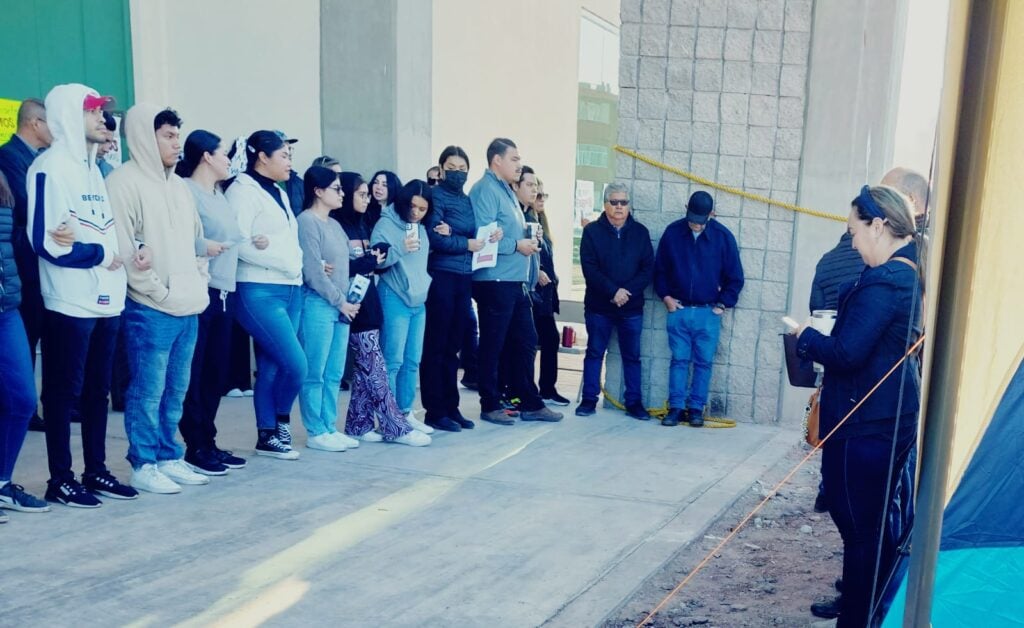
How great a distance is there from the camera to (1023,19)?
1912 millimetres

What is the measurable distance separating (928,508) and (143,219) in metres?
4.14

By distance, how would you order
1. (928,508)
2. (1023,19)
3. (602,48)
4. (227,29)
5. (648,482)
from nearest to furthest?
(1023,19) < (928,508) < (648,482) < (227,29) < (602,48)

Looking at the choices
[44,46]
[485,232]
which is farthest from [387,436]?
[44,46]

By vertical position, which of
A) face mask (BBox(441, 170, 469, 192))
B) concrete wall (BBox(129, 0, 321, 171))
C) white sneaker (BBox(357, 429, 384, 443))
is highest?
concrete wall (BBox(129, 0, 321, 171))

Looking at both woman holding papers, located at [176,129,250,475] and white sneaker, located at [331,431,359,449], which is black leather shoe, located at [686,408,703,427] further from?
woman holding papers, located at [176,129,250,475]

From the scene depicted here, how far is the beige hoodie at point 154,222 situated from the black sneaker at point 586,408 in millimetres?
3578

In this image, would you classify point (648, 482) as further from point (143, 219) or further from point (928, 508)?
point (928, 508)

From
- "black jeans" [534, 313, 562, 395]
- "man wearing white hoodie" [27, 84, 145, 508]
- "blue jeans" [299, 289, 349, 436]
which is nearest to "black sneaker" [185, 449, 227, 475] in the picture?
"blue jeans" [299, 289, 349, 436]

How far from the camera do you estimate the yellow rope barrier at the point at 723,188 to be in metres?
7.80

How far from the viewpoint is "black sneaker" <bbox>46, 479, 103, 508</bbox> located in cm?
523

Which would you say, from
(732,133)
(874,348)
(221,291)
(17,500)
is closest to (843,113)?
(732,133)

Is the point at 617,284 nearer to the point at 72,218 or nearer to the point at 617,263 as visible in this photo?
the point at 617,263

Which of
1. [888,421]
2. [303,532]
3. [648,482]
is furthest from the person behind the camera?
[648,482]

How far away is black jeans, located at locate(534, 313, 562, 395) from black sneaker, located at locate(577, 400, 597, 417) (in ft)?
1.56
